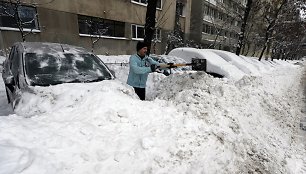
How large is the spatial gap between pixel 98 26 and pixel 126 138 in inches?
574

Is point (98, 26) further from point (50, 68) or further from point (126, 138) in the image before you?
point (126, 138)

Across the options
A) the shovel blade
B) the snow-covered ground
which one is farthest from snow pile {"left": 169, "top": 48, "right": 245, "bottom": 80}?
the snow-covered ground

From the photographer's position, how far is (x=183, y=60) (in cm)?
904

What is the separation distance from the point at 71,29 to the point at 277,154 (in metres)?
14.1

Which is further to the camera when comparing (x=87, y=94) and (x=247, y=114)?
(x=247, y=114)

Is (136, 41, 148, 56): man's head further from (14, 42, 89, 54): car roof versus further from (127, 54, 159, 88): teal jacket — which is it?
(14, 42, 89, 54): car roof

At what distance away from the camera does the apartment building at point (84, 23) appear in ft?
39.6

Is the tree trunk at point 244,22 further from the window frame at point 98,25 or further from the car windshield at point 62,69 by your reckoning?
the car windshield at point 62,69

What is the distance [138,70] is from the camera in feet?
13.9

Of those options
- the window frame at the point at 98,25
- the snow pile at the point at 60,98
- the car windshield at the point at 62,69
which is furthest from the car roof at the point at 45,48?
the window frame at the point at 98,25

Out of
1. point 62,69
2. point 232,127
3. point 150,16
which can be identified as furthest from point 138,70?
point 150,16

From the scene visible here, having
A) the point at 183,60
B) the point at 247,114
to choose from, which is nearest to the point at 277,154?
the point at 247,114

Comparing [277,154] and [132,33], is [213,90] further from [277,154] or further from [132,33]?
[132,33]

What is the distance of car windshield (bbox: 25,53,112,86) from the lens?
12.7 feet
